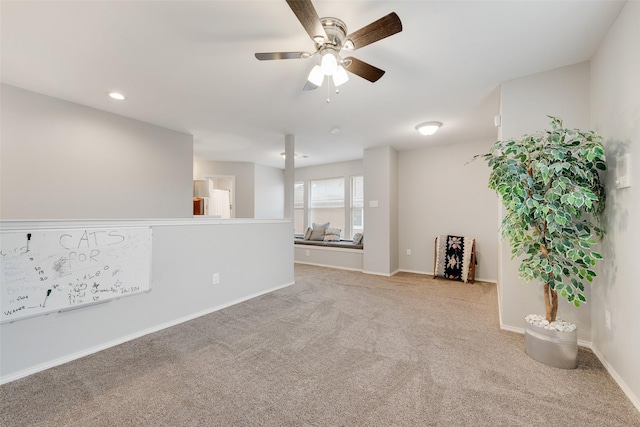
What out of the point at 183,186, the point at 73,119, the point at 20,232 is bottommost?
the point at 20,232

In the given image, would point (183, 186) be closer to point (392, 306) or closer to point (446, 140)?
point (392, 306)

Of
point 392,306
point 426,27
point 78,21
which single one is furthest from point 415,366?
point 78,21

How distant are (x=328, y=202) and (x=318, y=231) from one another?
0.88m

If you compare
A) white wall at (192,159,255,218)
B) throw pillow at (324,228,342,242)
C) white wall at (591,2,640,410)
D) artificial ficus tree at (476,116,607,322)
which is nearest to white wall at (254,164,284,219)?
white wall at (192,159,255,218)

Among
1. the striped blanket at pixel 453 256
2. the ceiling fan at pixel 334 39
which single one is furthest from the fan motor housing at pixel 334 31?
the striped blanket at pixel 453 256

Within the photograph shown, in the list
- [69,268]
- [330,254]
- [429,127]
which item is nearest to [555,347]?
[429,127]

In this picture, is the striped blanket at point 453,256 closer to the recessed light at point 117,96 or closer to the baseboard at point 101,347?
the baseboard at point 101,347

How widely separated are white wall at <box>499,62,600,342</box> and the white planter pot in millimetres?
469

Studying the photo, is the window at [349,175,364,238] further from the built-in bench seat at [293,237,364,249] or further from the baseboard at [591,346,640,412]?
the baseboard at [591,346,640,412]

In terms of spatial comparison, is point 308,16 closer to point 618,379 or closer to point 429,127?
point 429,127

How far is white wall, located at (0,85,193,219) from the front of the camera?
105 inches

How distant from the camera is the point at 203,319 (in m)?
2.79

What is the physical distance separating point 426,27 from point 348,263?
426 cm

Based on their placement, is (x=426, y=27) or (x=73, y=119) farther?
(x=73, y=119)
